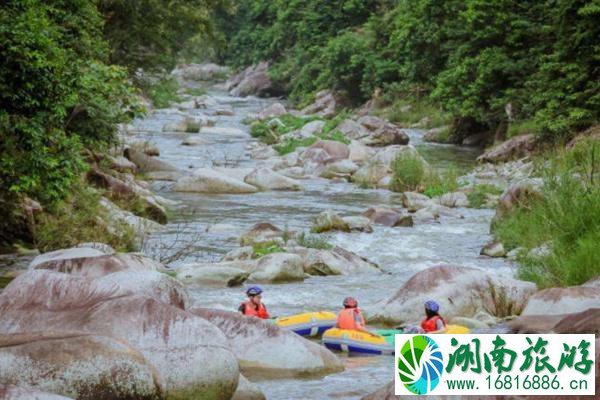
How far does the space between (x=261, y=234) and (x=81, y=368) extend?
1031cm

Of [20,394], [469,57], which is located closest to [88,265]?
[20,394]

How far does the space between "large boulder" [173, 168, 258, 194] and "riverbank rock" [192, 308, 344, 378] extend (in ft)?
45.8

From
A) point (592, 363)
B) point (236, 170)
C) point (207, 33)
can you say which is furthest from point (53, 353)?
point (207, 33)

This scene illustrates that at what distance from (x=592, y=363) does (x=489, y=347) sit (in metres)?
0.60

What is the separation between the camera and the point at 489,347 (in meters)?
5.81

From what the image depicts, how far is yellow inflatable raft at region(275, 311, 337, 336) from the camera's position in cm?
1066

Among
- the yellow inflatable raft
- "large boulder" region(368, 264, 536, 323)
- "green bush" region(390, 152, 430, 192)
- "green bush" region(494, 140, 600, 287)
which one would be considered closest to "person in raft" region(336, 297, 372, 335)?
the yellow inflatable raft

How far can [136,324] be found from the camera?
293 inches

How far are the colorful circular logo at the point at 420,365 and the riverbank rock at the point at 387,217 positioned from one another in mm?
12058

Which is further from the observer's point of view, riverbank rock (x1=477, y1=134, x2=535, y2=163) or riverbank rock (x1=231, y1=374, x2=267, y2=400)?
riverbank rock (x1=477, y1=134, x2=535, y2=163)

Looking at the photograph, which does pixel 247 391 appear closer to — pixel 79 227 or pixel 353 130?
pixel 79 227

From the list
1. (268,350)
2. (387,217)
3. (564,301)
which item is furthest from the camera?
(387,217)

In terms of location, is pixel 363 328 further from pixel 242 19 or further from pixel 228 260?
pixel 242 19

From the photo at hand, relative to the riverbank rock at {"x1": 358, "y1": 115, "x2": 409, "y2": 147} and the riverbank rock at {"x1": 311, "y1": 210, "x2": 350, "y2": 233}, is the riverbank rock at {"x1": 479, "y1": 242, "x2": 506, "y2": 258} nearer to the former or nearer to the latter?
the riverbank rock at {"x1": 311, "y1": 210, "x2": 350, "y2": 233}
